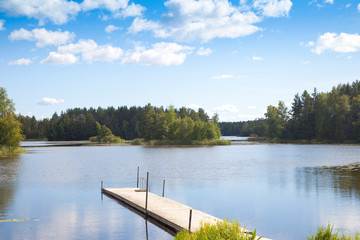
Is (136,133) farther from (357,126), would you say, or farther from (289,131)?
(357,126)

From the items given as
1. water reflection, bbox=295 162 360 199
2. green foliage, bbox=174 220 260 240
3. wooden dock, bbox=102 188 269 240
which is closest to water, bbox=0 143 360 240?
water reflection, bbox=295 162 360 199

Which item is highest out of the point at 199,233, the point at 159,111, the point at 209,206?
the point at 159,111

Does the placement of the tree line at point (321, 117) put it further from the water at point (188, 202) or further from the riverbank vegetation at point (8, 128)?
the riverbank vegetation at point (8, 128)

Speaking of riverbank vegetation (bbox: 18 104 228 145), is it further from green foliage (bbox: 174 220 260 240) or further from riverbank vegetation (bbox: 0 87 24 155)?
green foliage (bbox: 174 220 260 240)

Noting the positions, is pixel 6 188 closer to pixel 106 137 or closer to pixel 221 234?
pixel 221 234

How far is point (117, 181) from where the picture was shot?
31391 mm

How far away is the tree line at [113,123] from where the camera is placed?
381 feet

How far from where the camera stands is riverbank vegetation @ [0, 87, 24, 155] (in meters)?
62.2

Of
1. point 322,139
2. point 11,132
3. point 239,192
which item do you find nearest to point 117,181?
point 239,192

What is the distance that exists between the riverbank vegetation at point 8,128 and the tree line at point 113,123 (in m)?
52.6

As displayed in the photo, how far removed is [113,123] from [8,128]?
114 meters

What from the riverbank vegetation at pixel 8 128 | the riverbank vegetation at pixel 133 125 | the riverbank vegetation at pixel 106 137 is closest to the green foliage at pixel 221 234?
the riverbank vegetation at pixel 8 128

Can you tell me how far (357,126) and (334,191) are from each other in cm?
8674

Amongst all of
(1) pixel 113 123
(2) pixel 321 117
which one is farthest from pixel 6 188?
(1) pixel 113 123
